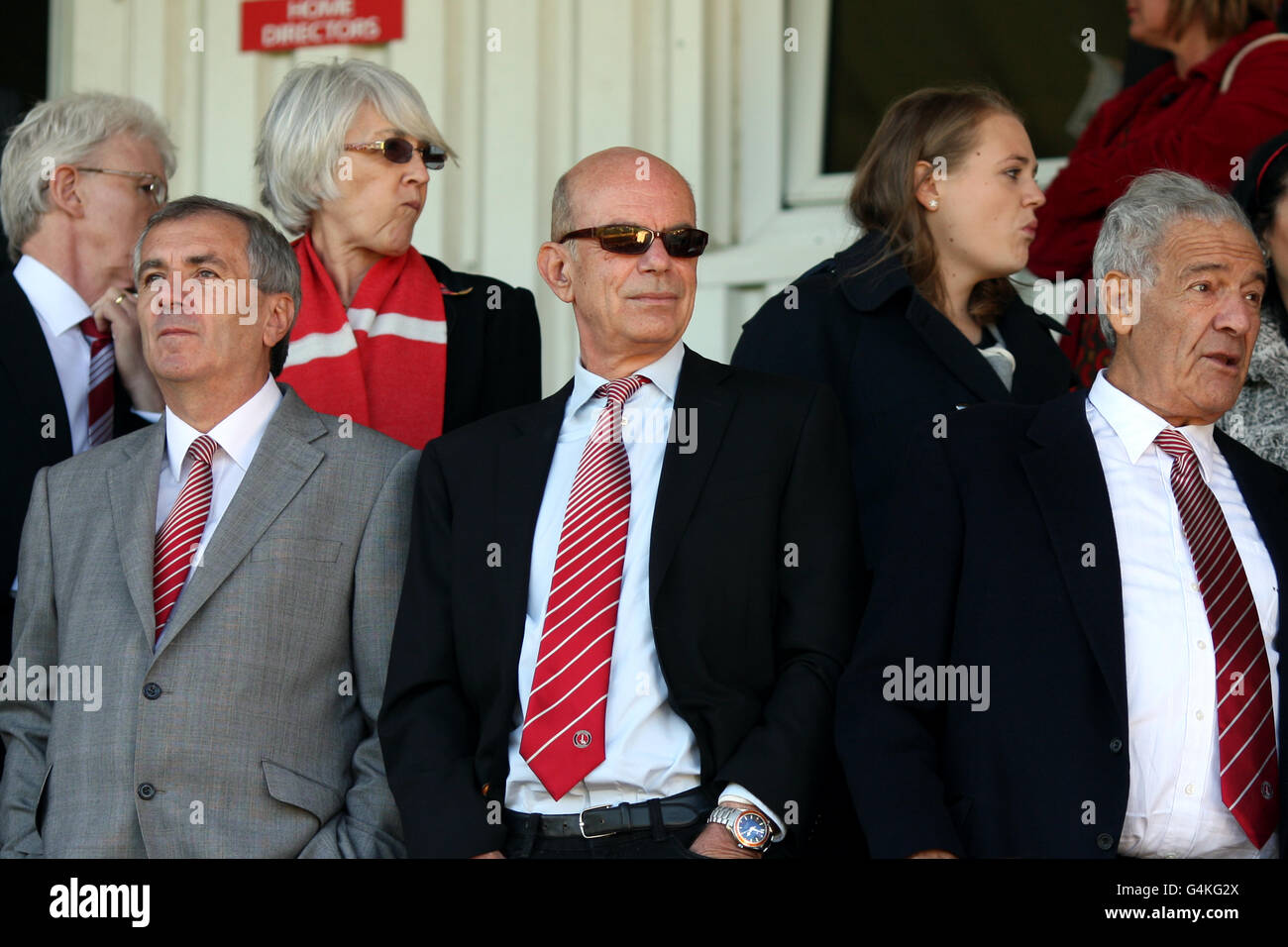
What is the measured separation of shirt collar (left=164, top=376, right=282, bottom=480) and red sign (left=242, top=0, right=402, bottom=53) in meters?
2.63

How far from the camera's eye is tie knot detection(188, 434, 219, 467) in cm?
396

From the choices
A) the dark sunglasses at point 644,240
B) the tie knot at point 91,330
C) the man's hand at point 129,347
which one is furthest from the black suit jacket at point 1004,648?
the tie knot at point 91,330

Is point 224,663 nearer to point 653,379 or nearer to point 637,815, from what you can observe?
point 637,815

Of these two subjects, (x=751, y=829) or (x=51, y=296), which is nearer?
(x=751, y=829)

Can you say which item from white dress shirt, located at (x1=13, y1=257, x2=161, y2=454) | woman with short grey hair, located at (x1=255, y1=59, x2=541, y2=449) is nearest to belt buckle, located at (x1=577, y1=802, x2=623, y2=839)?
woman with short grey hair, located at (x1=255, y1=59, x2=541, y2=449)

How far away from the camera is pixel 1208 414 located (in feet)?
12.0

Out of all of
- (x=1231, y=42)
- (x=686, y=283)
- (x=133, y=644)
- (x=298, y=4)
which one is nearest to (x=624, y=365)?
(x=686, y=283)

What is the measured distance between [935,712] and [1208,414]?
2.77 ft

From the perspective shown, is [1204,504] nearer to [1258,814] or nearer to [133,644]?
[1258,814]

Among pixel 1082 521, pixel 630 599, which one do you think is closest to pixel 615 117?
pixel 630 599

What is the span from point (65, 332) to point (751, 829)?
2425 millimetres

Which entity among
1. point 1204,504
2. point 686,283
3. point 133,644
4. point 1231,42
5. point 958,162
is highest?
point 1231,42

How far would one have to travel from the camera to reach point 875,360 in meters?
4.37

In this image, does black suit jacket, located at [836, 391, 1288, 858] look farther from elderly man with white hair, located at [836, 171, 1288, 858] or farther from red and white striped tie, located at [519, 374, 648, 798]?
red and white striped tie, located at [519, 374, 648, 798]
